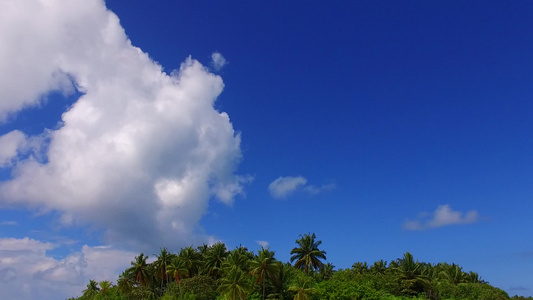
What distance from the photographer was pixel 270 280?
92062mm

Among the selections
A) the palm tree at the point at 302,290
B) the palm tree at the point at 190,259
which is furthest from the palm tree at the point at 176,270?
Result: the palm tree at the point at 302,290

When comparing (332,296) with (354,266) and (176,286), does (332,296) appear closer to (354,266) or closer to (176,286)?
(176,286)

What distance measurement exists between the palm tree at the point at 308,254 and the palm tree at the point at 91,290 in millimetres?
51687

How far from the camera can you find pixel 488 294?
100m

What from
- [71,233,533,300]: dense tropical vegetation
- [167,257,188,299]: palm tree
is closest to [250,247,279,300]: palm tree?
[71,233,533,300]: dense tropical vegetation

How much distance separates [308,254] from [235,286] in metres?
36.3

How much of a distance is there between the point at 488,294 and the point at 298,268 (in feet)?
150

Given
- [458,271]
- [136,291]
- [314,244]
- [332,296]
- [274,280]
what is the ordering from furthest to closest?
[458,271] < [314,244] < [136,291] < [274,280] < [332,296]

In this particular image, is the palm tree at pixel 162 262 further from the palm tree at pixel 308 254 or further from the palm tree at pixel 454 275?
the palm tree at pixel 454 275

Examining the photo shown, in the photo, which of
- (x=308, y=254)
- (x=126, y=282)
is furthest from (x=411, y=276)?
(x=126, y=282)

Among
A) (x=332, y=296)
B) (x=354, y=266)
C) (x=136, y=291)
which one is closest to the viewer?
(x=332, y=296)

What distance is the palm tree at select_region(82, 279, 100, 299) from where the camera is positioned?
10739 centimetres

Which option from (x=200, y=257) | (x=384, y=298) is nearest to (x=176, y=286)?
(x=200, y=257)

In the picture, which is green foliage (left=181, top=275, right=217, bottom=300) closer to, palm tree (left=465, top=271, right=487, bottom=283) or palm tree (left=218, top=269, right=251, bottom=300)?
palm tree (left=218, top=269, right=251, bottom=300)
